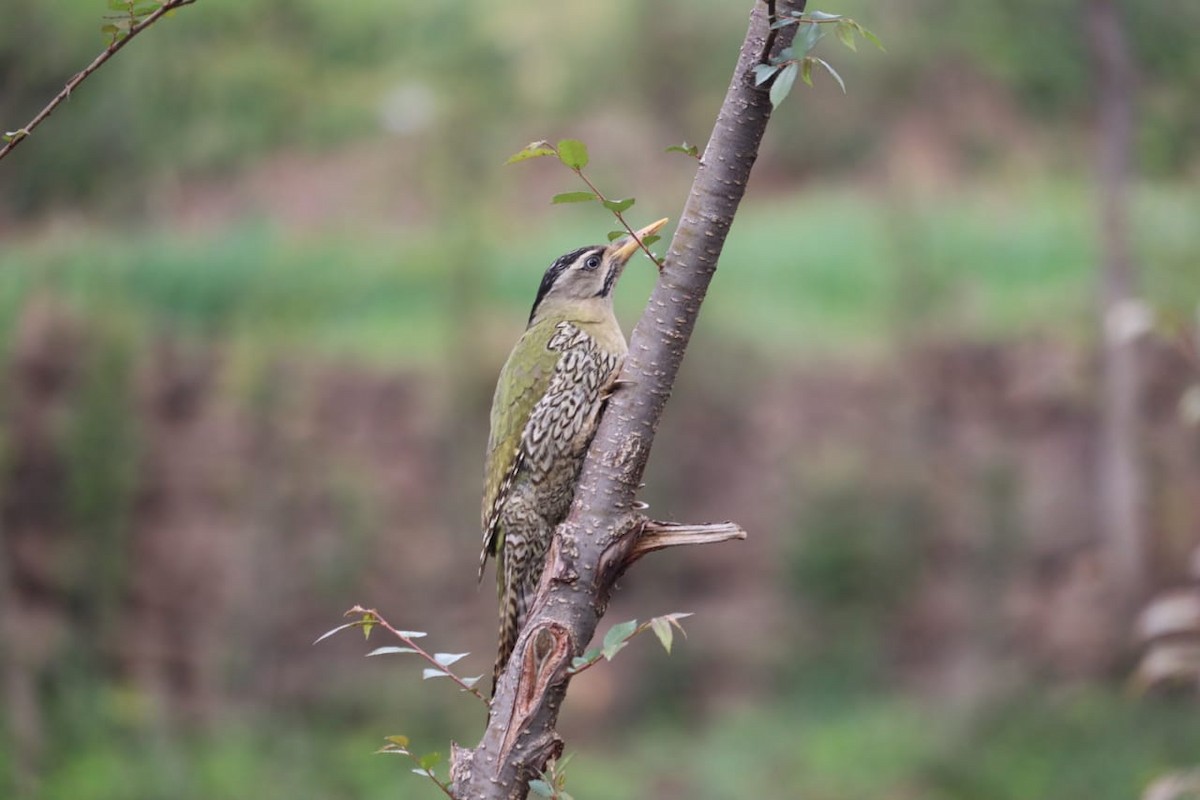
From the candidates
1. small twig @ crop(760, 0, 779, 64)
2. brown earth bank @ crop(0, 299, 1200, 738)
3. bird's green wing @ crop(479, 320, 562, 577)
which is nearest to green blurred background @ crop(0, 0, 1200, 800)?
brown earth bank @ crop(0, 299, 1200, 738)

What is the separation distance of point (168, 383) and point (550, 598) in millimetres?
3024

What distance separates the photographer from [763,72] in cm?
114

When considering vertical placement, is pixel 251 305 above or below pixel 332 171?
below

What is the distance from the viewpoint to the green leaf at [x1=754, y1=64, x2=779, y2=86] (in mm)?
1130

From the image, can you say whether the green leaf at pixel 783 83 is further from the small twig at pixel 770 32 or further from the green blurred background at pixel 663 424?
the green blurred background at pixel 663 424

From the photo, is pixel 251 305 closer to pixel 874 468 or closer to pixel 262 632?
pixel 262 632

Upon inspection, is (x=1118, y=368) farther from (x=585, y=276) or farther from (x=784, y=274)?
(x=585, y=276)

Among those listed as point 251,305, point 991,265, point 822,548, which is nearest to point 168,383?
point 251,305

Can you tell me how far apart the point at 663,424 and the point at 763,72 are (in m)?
3.19

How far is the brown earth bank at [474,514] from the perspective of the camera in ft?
12.8

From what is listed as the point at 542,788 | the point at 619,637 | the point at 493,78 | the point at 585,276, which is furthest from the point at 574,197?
the point at 493,78

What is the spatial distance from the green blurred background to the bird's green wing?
201 centimetres

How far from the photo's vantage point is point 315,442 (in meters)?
4.18

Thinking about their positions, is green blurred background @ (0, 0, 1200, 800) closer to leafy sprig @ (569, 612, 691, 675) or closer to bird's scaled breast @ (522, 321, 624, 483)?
bird's scaled breast @ (522, 321, 624, 483)
